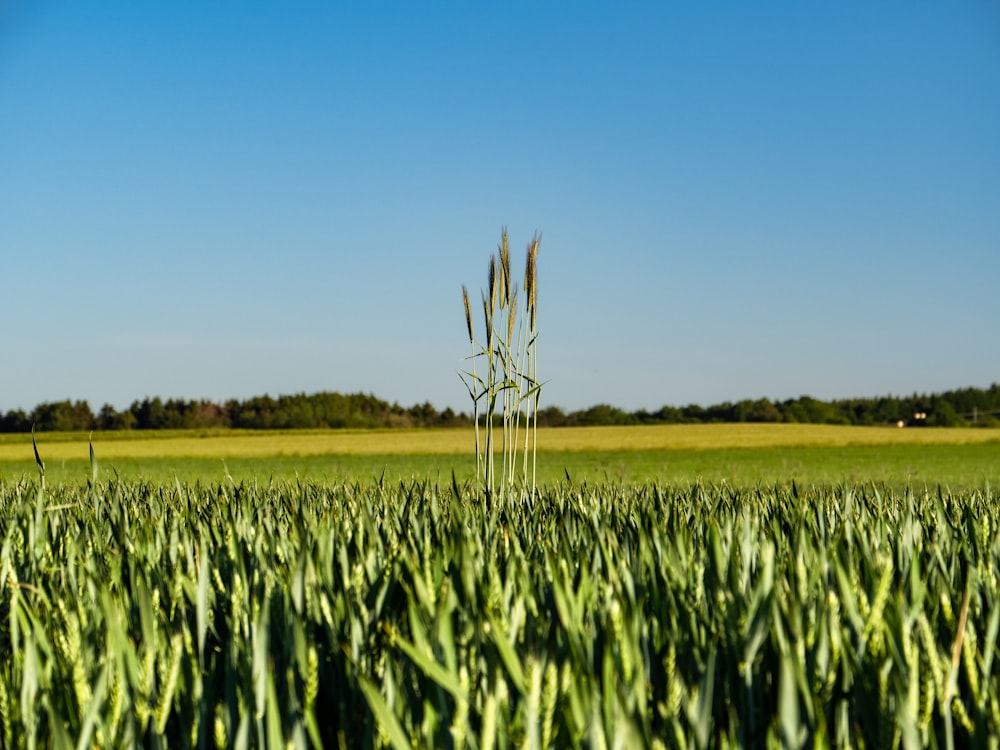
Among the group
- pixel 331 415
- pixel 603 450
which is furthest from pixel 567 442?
pixel 331 415

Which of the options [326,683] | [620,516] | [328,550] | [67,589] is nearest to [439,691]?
[326,683]

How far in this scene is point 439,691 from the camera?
4.76 ft

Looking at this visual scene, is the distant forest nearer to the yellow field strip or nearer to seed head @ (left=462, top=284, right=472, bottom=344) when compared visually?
the yellow field strip

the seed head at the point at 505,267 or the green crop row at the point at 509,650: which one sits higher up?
the seed head at the point at 505,267

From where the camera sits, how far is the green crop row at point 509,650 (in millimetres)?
1360

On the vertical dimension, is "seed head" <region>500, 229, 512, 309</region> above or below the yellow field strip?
above

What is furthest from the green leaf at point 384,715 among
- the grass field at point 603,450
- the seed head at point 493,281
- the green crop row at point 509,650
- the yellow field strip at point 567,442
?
the yellow field strip at point 567,442

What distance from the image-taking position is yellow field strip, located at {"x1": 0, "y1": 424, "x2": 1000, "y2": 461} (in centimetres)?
3766

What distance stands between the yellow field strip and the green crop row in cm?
3339

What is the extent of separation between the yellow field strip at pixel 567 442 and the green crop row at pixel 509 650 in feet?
110

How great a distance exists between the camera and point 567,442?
4162cm

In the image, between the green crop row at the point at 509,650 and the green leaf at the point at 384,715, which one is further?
the green crop row at the point at 509,650

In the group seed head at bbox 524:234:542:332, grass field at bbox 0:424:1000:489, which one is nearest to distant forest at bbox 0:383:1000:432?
grass field at bbox 0:424:1000:489

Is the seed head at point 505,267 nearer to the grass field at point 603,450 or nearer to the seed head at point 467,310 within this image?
the seed head at point 467,310
